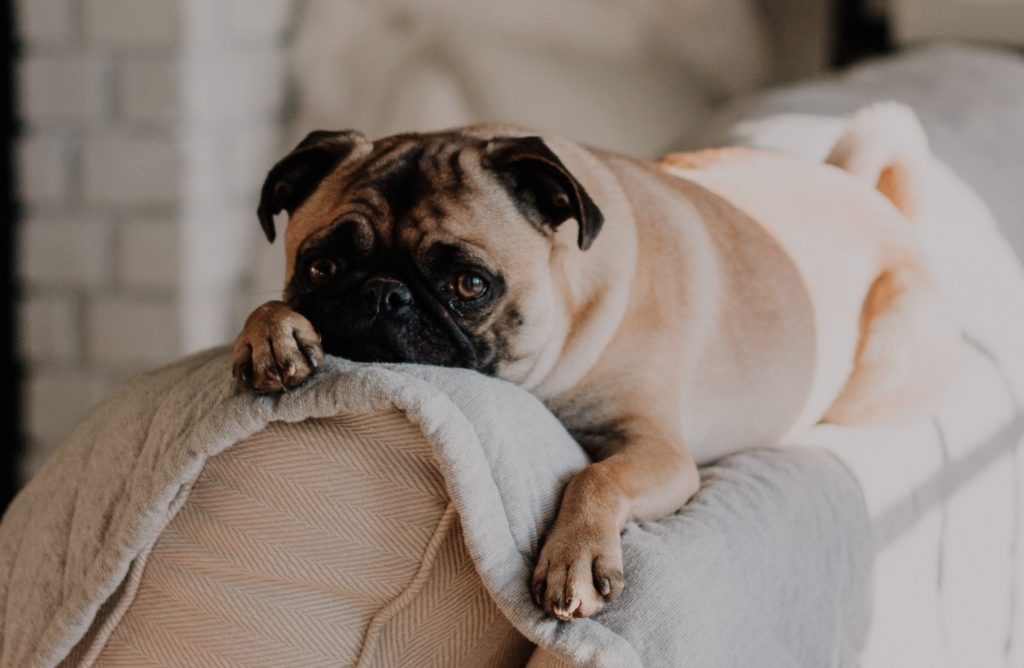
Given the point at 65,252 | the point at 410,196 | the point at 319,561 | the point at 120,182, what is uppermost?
the point at 410,196

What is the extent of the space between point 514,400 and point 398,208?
32cm

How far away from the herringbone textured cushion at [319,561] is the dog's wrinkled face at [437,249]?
0.87 feet

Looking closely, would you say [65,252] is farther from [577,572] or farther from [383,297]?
[577,572]

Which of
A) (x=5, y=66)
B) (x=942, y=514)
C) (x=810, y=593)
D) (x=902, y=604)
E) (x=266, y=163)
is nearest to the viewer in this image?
(x=810, y=593)

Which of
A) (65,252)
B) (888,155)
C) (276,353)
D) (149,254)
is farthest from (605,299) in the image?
(65,252)

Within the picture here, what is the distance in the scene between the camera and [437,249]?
1376 mm

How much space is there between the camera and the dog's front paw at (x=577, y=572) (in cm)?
105

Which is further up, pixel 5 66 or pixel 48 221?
pixel 5 66

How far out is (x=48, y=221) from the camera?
2969 millimetres

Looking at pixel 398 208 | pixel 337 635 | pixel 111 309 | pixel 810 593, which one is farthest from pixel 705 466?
pixel 111 309

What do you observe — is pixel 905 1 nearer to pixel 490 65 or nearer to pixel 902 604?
pixel 490 65

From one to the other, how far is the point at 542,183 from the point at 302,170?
324mm

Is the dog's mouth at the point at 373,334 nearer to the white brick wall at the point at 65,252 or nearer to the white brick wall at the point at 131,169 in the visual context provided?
the white brick wall at the point at 131,169

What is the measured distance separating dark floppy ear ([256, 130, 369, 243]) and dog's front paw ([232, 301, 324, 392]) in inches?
11.8
